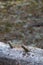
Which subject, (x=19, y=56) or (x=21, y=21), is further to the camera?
(x=21, y=21)

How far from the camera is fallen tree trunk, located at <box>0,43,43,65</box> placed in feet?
10.8

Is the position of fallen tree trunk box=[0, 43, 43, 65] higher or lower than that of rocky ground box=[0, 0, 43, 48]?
higher

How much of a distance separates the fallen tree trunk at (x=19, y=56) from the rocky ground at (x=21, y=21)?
1.82 meters

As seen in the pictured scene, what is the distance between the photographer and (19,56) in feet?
11.4

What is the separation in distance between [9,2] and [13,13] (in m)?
0.95

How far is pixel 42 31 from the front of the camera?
20.1 feet

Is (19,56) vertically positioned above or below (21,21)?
above

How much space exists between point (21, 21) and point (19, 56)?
342 cm

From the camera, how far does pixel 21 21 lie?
6824mm

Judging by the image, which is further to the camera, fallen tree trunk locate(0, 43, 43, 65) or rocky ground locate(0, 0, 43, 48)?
rocky ground locate(0, 0, 43, 48)

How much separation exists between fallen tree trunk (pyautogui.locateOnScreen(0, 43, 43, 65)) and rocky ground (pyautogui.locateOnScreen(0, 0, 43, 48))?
5.98ft

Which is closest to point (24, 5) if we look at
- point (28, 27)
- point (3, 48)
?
point (28, 27)

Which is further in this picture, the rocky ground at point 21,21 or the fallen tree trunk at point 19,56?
the rocky ground at point 21,21

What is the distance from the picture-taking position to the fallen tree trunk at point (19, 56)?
130 inches
